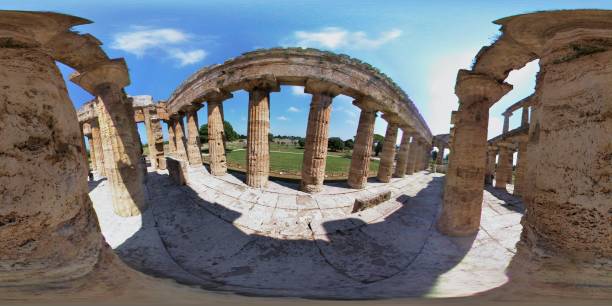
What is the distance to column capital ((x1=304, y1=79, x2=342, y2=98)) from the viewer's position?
10.3 meters

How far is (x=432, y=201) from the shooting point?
10.3 meters

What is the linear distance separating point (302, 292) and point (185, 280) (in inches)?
88.6

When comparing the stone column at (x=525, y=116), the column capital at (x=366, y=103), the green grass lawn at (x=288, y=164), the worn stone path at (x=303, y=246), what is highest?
the stone column at (x=525, y=116)

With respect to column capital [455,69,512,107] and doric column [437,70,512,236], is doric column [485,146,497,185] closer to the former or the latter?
doric column [437,70,512,236]

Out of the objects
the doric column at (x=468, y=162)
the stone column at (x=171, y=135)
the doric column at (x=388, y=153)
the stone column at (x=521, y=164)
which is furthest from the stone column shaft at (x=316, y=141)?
the stone column at (x=521, y=164)

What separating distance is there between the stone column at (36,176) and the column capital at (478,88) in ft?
28.6

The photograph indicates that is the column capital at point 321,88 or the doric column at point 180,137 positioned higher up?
the column capital at point 321,88

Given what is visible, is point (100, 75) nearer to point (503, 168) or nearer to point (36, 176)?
point (36, 176)

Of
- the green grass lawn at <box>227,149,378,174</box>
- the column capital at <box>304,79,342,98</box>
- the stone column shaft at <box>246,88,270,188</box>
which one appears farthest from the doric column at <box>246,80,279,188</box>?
the green grass lawn at <box>227,149,378,174</box>

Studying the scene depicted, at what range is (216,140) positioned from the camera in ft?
40.9

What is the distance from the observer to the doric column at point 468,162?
671cm

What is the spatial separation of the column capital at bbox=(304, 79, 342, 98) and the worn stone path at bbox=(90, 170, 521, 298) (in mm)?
4923

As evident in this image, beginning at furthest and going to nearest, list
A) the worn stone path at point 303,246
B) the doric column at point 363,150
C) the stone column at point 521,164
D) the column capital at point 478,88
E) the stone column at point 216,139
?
1. the stone column at point 521,164
2. the stone column at point 216,139
3. the doric column at point 363,150
4. the column capital at point 478,88
5. the worn stone path at point 303,246

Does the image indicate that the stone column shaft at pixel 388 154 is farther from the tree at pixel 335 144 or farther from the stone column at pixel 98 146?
the tree at pixel 335 144
